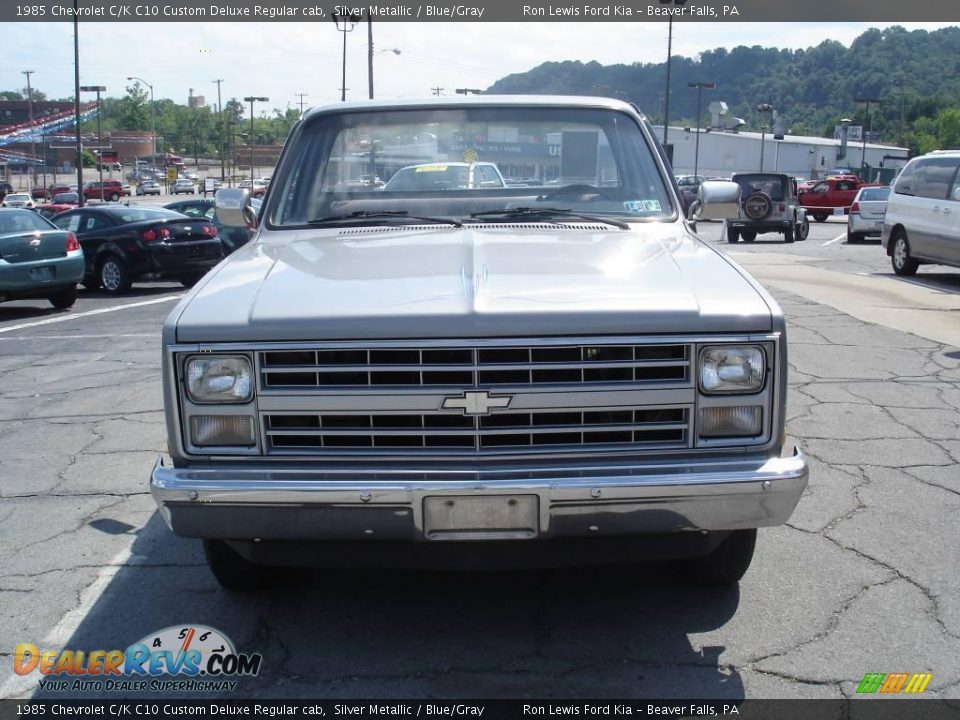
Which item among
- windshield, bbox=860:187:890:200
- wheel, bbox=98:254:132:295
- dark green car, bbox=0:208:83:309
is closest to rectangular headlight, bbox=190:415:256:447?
dark green car, bbox=0:208:83:309

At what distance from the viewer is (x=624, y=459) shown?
127 inches

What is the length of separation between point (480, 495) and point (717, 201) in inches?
110

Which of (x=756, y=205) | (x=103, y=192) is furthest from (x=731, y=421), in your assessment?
(x=103, y=192)

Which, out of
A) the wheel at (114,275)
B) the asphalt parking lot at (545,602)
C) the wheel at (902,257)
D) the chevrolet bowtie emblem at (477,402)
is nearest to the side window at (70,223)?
the wheel at (114,275)

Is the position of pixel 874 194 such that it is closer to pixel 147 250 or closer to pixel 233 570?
A: pixel 147 250

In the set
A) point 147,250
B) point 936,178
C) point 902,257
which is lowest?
point 147,250

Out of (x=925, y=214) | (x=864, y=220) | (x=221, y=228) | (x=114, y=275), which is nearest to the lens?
(x=925, y=214)

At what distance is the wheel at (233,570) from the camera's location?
3779 mm

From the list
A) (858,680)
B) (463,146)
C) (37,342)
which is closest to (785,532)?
(858,680)

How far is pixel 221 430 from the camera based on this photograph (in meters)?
3.26

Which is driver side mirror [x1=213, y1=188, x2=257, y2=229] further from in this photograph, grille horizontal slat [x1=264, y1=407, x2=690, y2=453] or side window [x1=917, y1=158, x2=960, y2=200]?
side window [x1=917, y1=158, x2=960, y2=200]

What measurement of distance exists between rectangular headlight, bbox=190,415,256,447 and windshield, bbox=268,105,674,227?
153cm

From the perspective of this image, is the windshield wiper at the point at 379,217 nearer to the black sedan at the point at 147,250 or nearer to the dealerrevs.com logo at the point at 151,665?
the dealerrevs.com logo at the point at 151,665
